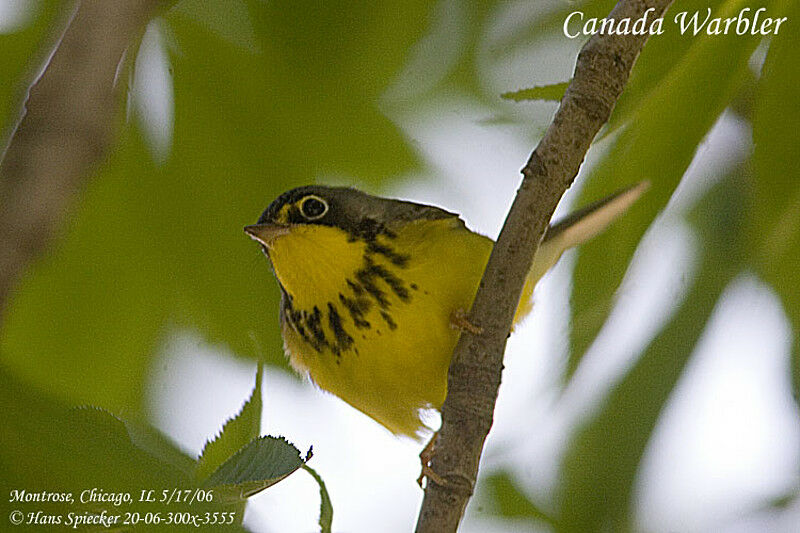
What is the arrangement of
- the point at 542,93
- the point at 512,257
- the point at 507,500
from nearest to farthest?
the point at 512,257 < the point at 542,93 < the point at 507,500

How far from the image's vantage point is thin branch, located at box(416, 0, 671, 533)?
35.0 inches

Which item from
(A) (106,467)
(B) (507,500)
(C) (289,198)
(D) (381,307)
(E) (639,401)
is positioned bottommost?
(A) (106,467)

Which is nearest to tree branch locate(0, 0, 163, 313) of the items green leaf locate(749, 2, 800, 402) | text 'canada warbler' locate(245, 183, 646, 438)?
text 'canada warbler' locate(245, 183, 646, 438)

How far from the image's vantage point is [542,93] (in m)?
1.05

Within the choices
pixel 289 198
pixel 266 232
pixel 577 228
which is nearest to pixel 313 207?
pixel 289 198

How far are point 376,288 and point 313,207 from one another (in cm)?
18

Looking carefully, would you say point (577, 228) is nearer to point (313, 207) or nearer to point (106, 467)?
point (313, 207)

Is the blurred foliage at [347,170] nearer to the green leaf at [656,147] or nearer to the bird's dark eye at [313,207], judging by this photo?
the green leaf at [656,147]

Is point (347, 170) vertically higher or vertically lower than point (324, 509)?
higher

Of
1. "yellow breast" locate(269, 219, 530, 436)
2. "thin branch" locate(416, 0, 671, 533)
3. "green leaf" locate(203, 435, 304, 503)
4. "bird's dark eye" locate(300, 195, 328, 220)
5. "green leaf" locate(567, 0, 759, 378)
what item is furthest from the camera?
"bird's dark eye" locate(300, 195, 328, 220)

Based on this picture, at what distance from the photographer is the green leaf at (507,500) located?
112cm

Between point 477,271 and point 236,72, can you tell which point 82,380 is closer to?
point 236,72

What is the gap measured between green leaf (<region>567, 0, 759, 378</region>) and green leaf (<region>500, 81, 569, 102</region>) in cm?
9

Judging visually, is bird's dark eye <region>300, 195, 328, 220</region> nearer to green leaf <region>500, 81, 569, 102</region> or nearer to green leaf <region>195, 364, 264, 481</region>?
green leaf <region>500, 81, 569, 102</region>
